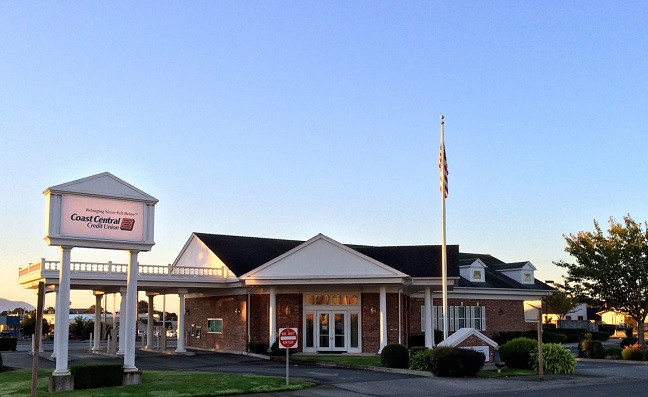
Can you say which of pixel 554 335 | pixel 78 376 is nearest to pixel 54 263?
pixel 78 376

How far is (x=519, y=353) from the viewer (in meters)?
28.0

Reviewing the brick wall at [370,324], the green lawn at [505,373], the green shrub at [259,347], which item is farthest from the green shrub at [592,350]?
the green shrub at [259,347]

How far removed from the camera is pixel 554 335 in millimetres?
51062

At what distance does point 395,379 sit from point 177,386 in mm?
7450

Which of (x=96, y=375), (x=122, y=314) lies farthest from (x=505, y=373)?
(x=122, y=314)

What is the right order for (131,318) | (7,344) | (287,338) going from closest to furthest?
(287,338) → (131,318) → (7,344)

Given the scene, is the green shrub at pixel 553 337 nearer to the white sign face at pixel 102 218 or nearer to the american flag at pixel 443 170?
the american flag at pixel 443 170

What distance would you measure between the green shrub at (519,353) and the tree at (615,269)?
1110 centimetres

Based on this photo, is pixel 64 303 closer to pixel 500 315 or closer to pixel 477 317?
pixel 477 317

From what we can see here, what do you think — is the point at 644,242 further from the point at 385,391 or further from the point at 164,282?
the point at 164,282

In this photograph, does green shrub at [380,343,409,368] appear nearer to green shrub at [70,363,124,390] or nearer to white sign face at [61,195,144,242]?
green shrub at [70,363,124,390]

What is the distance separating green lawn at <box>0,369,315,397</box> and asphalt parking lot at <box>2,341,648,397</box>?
44.6 inches

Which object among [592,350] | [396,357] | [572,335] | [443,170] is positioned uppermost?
[443,170]

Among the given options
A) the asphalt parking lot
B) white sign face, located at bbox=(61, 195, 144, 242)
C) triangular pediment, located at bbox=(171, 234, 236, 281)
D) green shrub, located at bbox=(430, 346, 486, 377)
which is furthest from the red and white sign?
triangular pediment, located at bbox=(171, 234, 236, 281)
